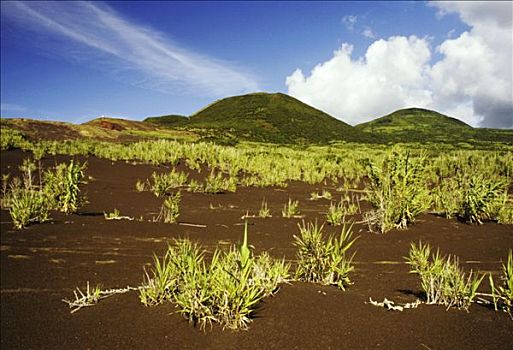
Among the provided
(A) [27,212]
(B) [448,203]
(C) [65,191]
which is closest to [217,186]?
(C) [65,191]

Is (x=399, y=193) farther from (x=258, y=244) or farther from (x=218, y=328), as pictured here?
(x=218, y=328)

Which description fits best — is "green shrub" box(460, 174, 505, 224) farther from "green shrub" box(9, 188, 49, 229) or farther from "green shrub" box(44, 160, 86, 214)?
"green shrub" box(9, 188, 49, 229)

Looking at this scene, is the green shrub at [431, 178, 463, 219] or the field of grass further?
the green shrub at [431, 178, 463, 219]

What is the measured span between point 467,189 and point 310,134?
2415 inches

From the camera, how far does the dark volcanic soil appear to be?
2.37m

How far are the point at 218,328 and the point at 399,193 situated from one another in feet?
16.9

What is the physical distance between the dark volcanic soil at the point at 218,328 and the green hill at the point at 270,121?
4631cm

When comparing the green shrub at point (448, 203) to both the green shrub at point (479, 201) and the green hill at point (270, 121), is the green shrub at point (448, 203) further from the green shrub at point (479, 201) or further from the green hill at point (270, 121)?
the green hill at point (270, 121)

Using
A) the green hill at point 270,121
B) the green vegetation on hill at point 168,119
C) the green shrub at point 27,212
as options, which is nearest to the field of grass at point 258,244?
the green shrub at point 27,212

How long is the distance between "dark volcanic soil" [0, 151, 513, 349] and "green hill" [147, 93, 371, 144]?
152 ft

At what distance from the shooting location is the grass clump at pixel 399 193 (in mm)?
6461

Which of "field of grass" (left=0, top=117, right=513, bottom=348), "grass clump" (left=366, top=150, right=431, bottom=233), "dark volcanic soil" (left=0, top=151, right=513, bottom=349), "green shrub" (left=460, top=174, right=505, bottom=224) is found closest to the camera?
"dark volcanic soil" (left=0, top=151, right=513, bottom=349)

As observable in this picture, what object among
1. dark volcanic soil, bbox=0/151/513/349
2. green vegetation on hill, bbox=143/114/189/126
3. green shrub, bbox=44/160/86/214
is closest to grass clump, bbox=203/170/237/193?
dark volcanic soil, bbox=0/151/513/349

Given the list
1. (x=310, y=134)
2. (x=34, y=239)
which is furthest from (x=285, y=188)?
(x=310, y=134)
